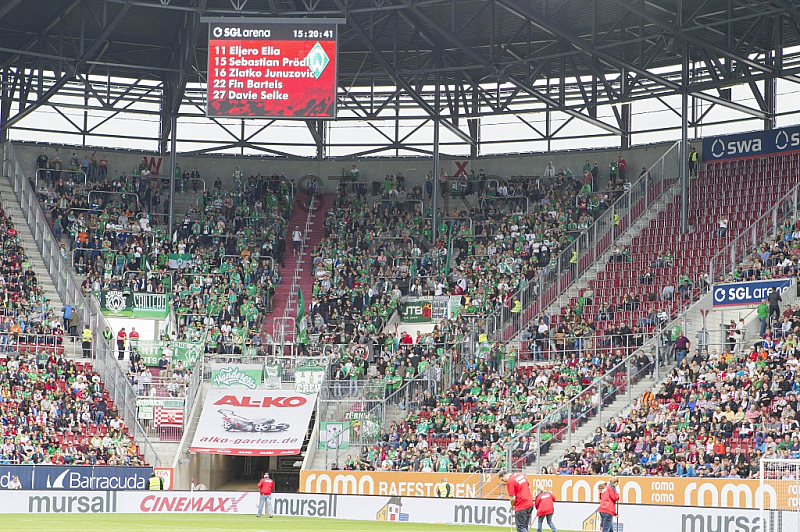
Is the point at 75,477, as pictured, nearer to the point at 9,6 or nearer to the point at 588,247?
the point at 9,6

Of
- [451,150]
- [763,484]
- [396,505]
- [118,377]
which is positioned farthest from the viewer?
[451,150]

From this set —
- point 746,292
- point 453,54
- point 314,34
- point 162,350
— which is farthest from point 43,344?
point 746,292

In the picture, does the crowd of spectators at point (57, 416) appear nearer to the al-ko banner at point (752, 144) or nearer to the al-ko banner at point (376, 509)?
the al-ko banner at point (376, 509)

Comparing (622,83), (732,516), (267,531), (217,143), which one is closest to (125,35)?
(217,143)

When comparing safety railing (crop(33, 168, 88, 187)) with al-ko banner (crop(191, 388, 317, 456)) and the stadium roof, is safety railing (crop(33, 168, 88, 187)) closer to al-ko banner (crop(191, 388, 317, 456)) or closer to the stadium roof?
the stadium roof

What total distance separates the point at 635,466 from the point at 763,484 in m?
10.6

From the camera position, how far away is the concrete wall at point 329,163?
185 feet

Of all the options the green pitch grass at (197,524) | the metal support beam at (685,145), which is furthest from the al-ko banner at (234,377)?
the metal support beam at (685,145)

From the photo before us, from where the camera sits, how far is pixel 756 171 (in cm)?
4997

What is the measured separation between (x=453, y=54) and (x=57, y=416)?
75.9 ft

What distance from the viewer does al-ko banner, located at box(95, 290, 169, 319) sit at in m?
50.4

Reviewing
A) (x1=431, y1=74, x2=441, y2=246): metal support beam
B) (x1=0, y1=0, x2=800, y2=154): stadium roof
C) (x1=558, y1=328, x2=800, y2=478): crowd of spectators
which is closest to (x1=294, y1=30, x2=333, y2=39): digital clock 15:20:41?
(x1=0, y1=0, x2=800, y2=154): stadium roof

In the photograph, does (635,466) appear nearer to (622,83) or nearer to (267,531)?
(267,531)

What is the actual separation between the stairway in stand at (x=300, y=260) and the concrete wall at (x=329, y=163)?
1210mm
